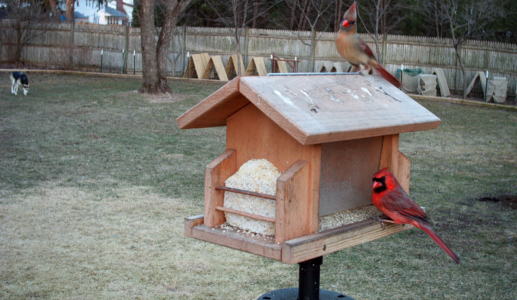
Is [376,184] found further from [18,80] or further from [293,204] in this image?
[18,80]

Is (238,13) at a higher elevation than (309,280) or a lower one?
higher

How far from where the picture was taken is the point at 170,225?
6.08m

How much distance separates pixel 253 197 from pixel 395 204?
0.73 metres

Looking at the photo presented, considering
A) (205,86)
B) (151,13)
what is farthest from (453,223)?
(205,86)

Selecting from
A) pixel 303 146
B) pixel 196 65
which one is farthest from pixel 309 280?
pixel 196 65

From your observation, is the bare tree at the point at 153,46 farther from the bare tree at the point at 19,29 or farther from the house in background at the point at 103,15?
the house in background at the point at 103,15

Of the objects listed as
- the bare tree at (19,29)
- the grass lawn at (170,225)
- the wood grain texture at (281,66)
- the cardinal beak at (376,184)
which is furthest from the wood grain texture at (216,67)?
the cardinal beak at (376,184)

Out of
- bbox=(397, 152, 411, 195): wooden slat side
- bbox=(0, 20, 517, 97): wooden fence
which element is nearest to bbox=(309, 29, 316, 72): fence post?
bbox=(0, 20, 517, 97): wooden fence

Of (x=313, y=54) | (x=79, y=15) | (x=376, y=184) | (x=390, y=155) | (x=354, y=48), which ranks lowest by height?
(x=376, y=184)

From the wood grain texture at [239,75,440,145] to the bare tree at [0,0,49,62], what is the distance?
2543cm

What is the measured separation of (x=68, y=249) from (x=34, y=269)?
0.50 meters

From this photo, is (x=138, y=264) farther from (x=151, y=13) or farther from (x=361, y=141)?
(x=151, y=13)

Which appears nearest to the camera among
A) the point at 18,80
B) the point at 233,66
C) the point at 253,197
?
the point at 253,197

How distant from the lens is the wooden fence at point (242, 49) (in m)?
19.5
